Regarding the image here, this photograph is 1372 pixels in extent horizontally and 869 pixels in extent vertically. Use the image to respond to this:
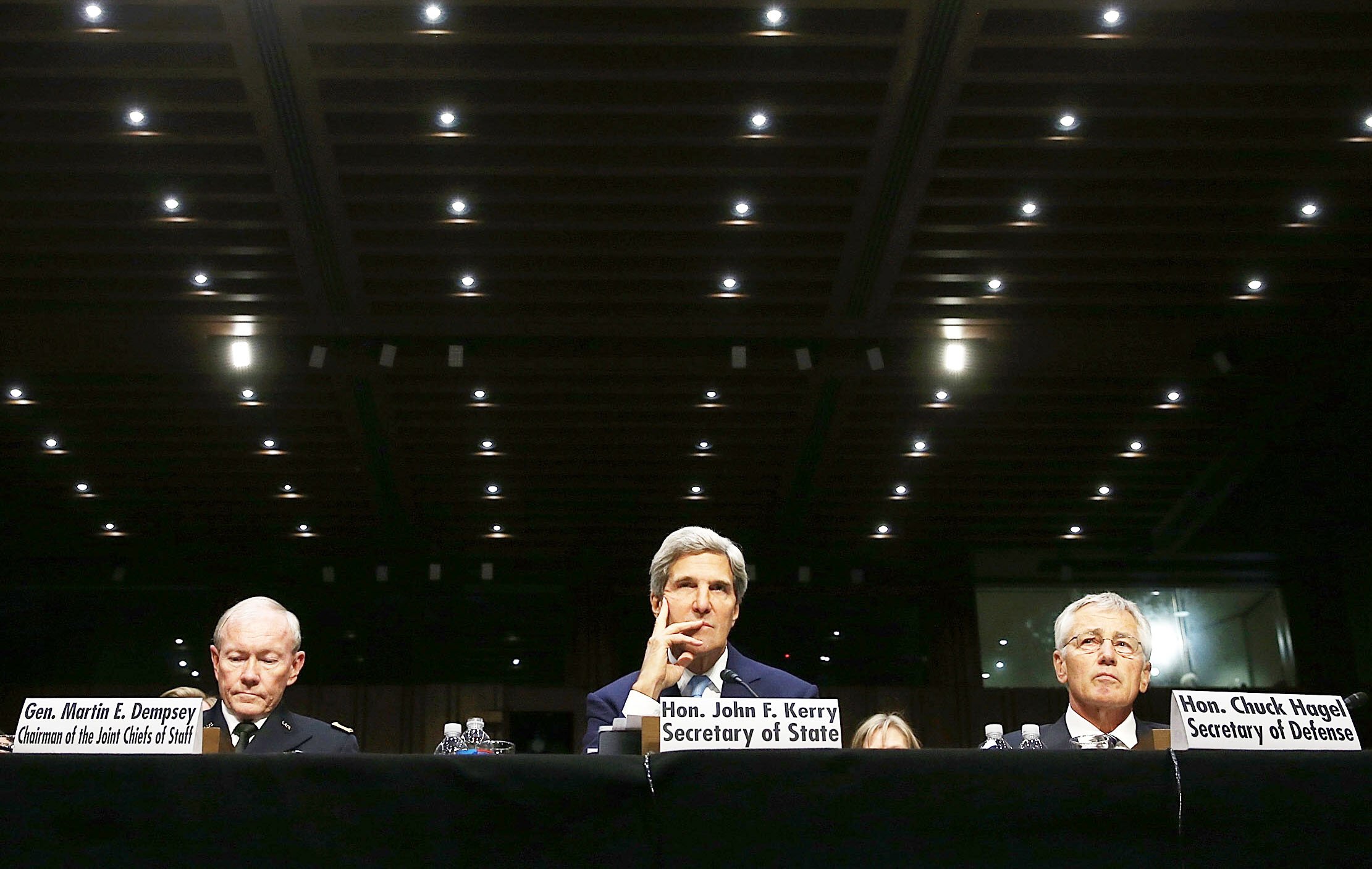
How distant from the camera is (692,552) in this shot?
2.92 meters

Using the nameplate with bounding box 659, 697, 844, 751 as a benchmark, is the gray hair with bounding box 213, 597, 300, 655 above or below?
above

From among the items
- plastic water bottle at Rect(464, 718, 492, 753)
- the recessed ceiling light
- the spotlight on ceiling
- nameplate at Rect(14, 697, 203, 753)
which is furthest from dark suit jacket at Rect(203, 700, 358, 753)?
the recessed ceiling light

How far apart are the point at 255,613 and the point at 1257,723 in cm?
236

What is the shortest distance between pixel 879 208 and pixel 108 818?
838cm

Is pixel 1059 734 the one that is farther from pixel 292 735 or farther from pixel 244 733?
pixel 244 733

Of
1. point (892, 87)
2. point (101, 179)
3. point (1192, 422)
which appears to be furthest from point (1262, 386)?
point (101, 179)

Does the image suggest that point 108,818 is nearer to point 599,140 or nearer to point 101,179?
point 599,140

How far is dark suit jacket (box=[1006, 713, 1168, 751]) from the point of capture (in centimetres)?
291

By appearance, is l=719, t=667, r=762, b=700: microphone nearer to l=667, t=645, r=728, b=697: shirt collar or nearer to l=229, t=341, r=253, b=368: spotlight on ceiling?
l=667, t=645, r=728, b=697: shirt collar

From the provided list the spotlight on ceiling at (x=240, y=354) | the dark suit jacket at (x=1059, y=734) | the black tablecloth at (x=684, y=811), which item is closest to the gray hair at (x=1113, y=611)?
the dark suit jacket at (x=1059, y=734)

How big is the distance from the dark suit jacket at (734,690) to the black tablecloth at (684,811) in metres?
0.96

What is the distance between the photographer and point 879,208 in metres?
9.34

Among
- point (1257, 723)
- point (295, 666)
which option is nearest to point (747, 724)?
point (1257, 723)

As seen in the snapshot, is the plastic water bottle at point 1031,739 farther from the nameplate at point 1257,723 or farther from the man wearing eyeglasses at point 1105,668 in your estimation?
A: the nameplate at point 1257,723
